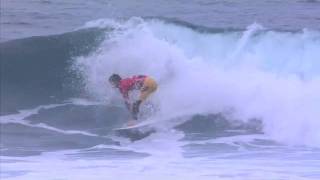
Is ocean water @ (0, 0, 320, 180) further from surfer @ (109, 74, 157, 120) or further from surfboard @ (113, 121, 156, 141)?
surfer @ (109, 74, 157, 120)

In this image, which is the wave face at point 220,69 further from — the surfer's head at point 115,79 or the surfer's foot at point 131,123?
the surfer's head at point 115,79

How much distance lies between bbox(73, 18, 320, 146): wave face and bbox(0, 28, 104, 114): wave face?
146 millimetres

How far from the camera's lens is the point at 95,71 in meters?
9.07

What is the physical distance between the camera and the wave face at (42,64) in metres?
9.22

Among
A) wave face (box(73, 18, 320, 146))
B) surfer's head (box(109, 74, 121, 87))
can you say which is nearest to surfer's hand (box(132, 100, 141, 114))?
surfer's head (box(109, 74, 121, 87))

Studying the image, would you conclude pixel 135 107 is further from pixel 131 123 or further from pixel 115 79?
pixel 115 79

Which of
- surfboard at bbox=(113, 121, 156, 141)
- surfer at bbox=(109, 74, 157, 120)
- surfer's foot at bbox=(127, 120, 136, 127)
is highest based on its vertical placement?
surfer at bbox=(109, 74, 157, 120)

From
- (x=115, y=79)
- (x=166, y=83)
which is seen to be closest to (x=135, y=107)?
(x=115, y=79)

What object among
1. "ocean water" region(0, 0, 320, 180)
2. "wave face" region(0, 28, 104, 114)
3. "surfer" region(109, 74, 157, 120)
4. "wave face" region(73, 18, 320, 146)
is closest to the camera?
"ocean water" region(0, 0, 320, 180)

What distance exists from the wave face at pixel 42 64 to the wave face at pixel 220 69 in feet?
0.48

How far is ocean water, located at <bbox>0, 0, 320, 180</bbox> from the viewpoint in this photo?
6430 mm

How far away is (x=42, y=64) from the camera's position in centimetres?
970

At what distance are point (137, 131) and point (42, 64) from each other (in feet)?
9.02

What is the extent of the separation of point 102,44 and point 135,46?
1.55 feet
